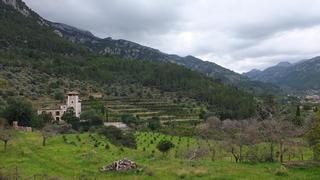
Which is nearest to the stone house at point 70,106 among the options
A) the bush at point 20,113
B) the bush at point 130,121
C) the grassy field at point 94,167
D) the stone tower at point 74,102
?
the stone tower at point 74,102

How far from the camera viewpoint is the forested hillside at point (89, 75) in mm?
138125

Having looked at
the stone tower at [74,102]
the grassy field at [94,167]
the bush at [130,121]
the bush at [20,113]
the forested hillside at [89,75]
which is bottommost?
the grassy field at [94,167]

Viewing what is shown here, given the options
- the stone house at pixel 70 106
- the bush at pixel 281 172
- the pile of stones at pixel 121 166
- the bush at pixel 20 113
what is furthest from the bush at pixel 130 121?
the bush at pixel 281 172

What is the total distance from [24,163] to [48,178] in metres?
8.45

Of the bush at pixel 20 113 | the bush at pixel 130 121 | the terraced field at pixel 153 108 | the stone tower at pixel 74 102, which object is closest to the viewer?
the bush at pixel 20 113

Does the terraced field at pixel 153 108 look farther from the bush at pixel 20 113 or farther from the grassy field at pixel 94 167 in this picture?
the grassy field at pixel 94 167

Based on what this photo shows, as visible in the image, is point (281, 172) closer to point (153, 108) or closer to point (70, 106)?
point (70, 106)

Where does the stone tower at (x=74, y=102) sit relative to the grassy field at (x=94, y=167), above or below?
above

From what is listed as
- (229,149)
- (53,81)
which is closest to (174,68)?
(53,81)

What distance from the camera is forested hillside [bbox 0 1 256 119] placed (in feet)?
453

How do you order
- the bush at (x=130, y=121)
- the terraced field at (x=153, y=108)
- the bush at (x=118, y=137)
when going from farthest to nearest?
the terraced field at (x=153, y=108) < the bush at (x=130, y=121) < the bush at (x=118, y=137)

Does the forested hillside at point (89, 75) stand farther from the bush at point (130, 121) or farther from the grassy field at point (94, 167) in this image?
the grassy field at point (94, 167)

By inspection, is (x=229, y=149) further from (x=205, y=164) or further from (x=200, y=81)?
(x=200, y=81)

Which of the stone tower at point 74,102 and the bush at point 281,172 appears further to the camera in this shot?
the stone tower at point 74,102
